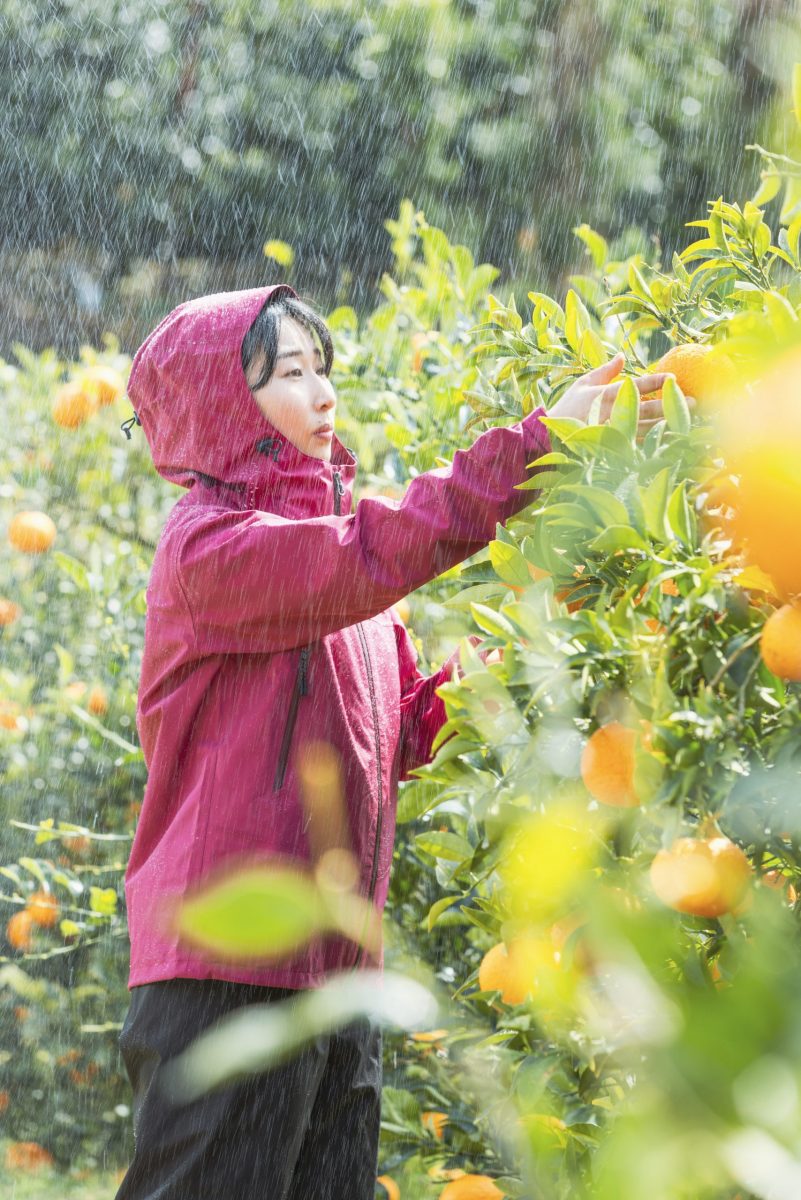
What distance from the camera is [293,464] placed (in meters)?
1.45

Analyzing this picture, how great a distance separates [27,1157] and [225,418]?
5.25 feet

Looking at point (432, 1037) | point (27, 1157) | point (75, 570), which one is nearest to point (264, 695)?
point (432, 1037)

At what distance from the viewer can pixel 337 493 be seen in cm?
151

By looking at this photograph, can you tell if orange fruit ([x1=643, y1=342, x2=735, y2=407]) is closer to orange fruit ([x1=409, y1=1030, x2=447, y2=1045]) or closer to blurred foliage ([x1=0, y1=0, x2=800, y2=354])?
orange fruit ([x1=409, y1=1030, x2=447, y2=1045])

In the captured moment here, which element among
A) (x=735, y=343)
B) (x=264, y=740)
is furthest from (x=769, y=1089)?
(x=264, y=740)

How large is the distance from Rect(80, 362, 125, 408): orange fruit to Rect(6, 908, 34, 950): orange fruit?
0.89m

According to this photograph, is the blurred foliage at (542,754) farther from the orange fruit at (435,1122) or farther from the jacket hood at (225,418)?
the jacket hood at (225,418)

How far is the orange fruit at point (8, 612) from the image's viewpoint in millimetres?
2441

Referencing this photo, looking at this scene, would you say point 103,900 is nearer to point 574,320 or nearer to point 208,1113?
point 208,1113

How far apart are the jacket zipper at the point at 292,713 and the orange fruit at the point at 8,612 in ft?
4.09

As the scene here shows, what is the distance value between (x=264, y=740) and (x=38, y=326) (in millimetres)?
3676

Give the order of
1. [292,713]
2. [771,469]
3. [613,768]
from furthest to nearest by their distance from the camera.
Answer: [292,713], [613,768], [771,469]

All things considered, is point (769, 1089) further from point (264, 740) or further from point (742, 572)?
point (264, 740)

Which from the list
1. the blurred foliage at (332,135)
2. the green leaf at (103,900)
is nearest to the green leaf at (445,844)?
the green leaf at (103,900)
